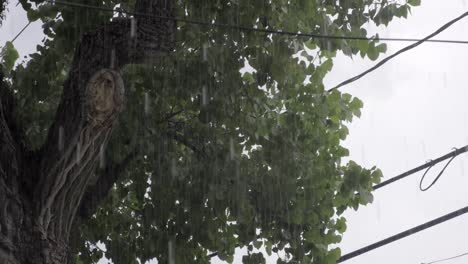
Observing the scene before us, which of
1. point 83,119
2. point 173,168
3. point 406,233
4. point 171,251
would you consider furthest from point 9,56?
point 406,233

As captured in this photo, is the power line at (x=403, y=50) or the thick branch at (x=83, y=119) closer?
the thick branch at (x=83, y=119)

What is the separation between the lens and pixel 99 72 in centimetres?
466

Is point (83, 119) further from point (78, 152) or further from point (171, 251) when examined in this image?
point (171, 251)

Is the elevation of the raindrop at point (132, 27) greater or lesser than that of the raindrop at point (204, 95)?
lesser

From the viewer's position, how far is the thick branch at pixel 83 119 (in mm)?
4633

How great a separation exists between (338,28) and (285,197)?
5.23 feet

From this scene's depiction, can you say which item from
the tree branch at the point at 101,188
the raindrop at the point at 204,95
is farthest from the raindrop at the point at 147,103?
the raindrop at the point at 204,95

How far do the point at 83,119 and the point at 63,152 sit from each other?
0.79 feet

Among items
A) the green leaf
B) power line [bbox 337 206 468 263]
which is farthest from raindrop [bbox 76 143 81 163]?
power line [bbox 337 206 468 263]

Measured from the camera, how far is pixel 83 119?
15.3 feet

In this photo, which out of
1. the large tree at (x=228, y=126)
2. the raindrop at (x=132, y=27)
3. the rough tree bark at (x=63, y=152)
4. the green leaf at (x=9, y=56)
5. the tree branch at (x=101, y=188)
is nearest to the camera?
the rough tree bark at (x=63, y=152)

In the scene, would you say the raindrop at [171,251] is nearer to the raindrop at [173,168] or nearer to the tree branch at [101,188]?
the raindrop at [173,168]

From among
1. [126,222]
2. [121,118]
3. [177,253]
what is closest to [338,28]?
[121,118]

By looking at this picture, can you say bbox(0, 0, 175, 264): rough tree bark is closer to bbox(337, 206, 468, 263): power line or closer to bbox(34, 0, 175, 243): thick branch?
bbox(34, 0, 175, 243): thick branch
